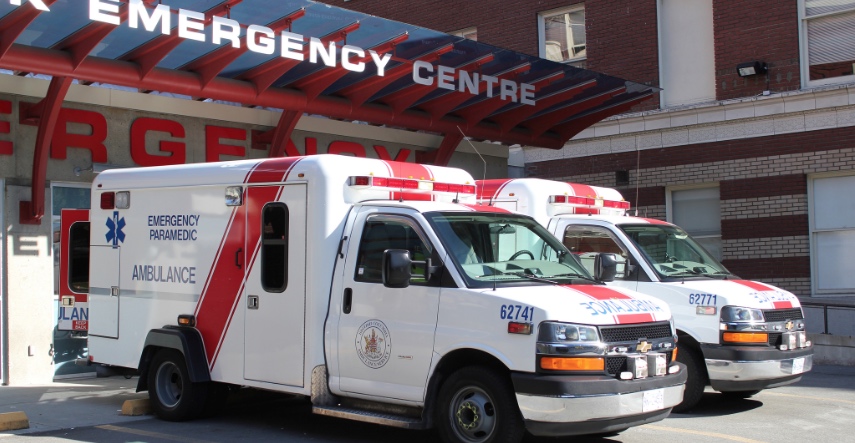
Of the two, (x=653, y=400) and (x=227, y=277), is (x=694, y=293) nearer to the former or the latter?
(x=653, y=400)

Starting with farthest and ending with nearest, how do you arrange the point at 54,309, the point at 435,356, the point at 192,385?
the point at 54,309, the point at 192,385, the point at 435,356

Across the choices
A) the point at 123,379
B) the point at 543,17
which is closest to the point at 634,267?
the point at 123,379

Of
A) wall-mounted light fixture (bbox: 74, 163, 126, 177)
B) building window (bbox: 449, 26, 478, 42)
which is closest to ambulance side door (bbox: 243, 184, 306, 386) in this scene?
wall-mounted light fixture (bbox: 74, 163, 126, 177)

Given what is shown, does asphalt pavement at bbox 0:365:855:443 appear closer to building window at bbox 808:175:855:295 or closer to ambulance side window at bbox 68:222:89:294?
ambulance side window at bbox 68:222:89:294

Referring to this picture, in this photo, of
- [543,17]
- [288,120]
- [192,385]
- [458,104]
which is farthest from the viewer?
[543,17]

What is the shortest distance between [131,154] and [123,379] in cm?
307

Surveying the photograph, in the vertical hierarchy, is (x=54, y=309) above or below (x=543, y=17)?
below

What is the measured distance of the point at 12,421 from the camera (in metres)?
9.00

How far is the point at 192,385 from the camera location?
945 cm

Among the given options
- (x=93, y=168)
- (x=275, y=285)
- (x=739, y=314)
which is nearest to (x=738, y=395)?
(x=739, y=314)

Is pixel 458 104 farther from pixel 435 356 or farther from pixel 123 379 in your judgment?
pixel 435 356

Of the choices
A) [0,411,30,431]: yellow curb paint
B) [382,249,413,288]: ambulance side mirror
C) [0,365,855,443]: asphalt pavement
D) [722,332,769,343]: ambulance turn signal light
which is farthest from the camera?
[722,332,769,343]: ambulance turn signal light

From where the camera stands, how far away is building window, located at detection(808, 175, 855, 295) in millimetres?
17594

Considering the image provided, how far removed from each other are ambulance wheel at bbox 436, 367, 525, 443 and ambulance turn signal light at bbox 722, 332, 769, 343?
3.35 metres
